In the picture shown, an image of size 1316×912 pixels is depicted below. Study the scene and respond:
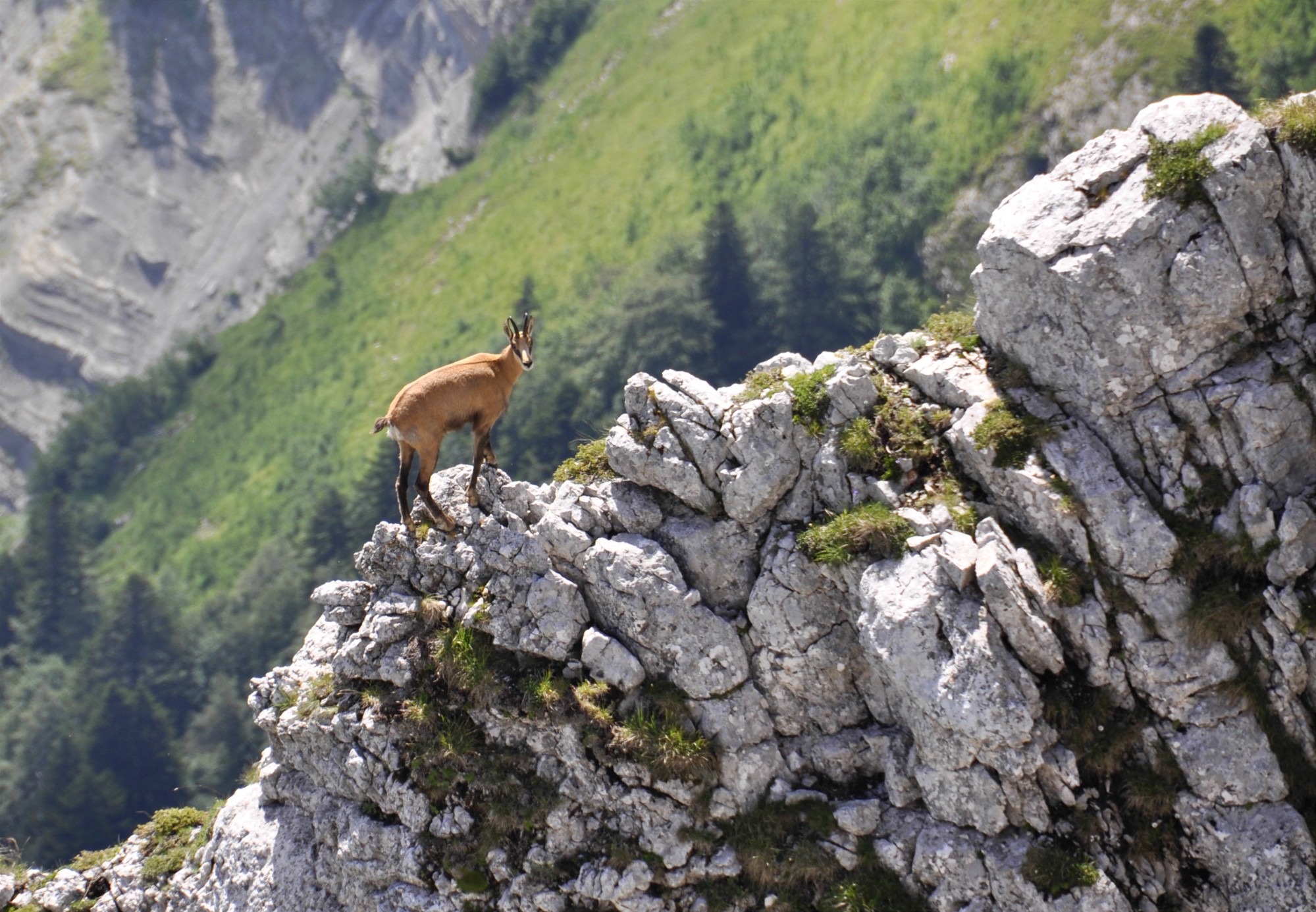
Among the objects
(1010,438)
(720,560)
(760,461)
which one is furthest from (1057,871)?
(760,461)

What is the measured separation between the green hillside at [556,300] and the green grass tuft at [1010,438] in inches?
2432

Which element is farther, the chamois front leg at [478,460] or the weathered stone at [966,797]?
the chamois front leg at [478,460]

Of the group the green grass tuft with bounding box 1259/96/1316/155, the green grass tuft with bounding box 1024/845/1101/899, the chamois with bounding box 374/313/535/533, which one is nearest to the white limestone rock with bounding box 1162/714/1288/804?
the green grass tuft with bounding box 1024/845/1101/899

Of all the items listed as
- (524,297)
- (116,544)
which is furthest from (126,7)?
(524,297)

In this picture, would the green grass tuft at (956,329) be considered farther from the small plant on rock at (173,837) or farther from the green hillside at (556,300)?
the green hillside at (556,300)

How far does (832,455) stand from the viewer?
60.2 feet

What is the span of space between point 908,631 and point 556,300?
83551mm

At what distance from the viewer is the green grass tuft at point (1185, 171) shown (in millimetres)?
16547

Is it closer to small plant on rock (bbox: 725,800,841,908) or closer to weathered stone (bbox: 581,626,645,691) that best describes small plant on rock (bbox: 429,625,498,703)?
weathered stone (bbox: 581,626,645,691)

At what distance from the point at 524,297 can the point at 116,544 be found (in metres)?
60.0

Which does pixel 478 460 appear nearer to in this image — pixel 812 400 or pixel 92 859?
pixel 812 400

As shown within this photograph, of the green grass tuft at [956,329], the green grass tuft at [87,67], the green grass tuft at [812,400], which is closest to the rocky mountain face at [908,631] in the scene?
the green grass tuft at [812,400]

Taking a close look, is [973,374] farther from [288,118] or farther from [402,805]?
[288,118]

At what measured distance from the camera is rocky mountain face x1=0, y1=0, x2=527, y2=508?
491 ft
